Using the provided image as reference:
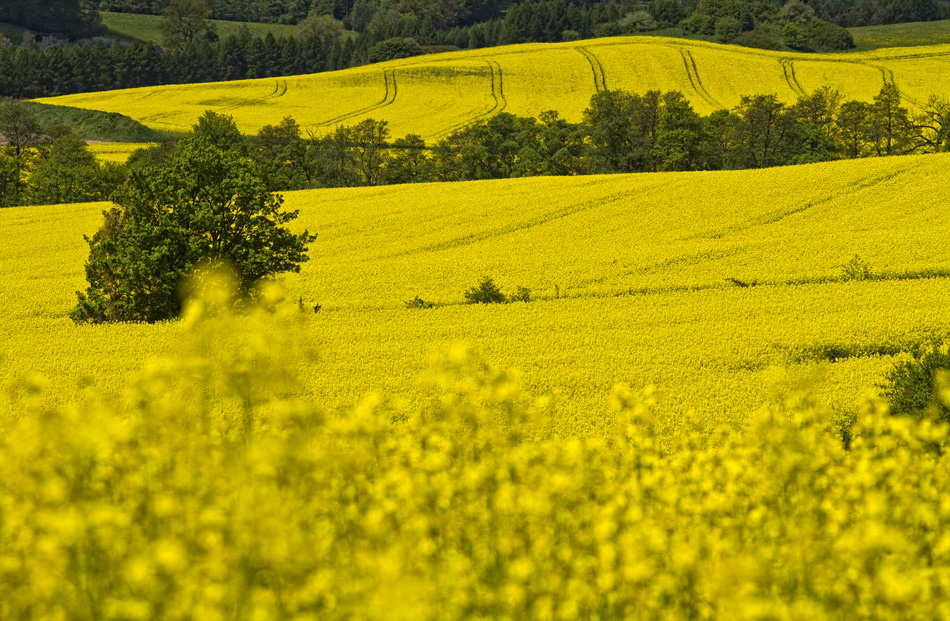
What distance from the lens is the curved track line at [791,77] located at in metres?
88.4

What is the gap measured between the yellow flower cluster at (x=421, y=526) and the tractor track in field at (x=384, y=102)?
75.0 m

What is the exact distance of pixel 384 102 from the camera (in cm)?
8962

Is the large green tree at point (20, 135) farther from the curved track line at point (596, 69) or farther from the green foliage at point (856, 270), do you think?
the green foliage at point (856, 270)

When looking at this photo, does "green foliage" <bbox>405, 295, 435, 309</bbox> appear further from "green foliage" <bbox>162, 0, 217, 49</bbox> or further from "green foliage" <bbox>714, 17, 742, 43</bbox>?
"green foliage" <bbox>162, 0, 217, 49</bbox>

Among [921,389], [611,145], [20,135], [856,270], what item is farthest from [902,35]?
[921,389]

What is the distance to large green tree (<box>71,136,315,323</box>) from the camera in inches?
940

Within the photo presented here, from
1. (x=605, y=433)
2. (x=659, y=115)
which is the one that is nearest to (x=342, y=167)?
(x=659, y=115)

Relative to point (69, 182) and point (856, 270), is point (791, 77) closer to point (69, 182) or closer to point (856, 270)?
point (69, 182)

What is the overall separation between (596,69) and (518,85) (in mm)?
8870

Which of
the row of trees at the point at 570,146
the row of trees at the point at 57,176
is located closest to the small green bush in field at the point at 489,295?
the row of trees at the point at 570,146

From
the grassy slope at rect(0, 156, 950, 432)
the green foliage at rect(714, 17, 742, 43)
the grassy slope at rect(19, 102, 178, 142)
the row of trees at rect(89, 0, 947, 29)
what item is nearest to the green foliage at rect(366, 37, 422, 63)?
the row of trees at rect(89, 0, 947, 29)

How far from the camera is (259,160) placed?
208 feet

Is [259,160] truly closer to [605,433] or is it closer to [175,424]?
[605,433]

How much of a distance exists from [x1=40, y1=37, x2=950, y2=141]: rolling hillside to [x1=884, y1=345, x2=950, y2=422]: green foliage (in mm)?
62977
